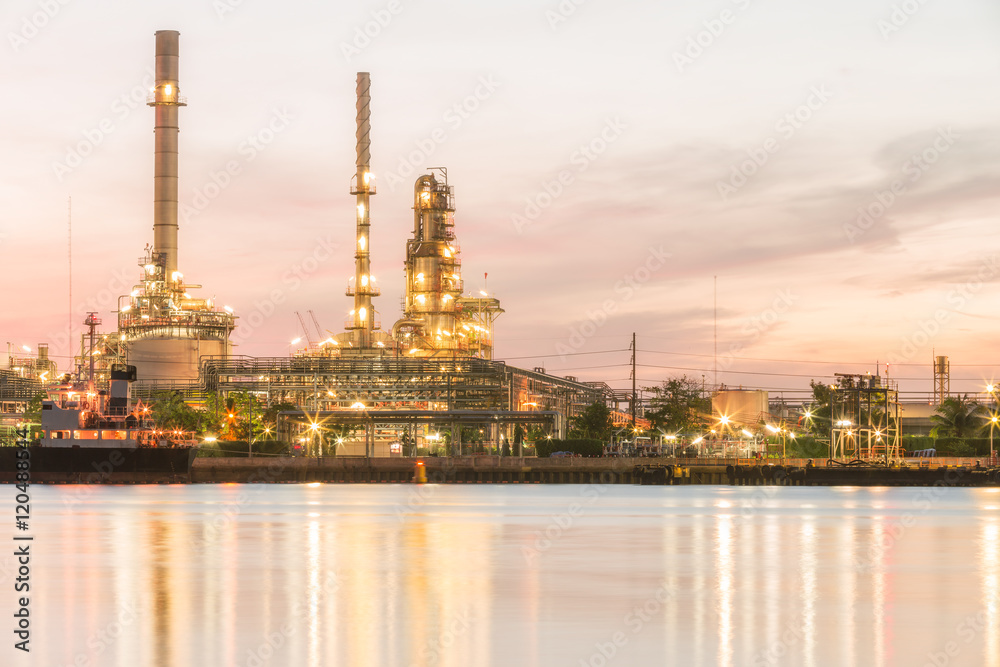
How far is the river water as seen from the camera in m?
20.5

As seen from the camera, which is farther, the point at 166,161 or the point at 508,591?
the point at 166,161

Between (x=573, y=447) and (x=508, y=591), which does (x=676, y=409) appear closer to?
(x=573, y=447)

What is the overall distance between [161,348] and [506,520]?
102m

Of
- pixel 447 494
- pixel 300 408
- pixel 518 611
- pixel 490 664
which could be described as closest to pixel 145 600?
pixel 518 611

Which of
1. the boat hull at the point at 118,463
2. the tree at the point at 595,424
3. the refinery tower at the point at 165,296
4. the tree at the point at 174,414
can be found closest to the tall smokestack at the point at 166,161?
the refinery tower at the point at 165,296

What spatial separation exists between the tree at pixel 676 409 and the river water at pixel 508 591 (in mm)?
92599

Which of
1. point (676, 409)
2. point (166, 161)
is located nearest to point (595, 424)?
point (676, 409)

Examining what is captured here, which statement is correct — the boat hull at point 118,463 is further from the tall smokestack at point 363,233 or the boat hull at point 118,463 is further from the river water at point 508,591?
the river water at point 508,591

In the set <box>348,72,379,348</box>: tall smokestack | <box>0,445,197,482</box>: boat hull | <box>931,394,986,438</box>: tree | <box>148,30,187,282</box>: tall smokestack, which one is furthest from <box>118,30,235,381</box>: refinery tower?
<box>931,394,986,438</box>: tree

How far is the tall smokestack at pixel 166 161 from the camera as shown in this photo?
147750 millimetres

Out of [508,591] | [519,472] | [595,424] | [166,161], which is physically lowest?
[519,472]

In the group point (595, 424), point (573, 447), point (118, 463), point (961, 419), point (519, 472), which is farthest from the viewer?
point (595, 424)

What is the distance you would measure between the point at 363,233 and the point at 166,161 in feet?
82.4

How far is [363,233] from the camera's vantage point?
14738 cm
